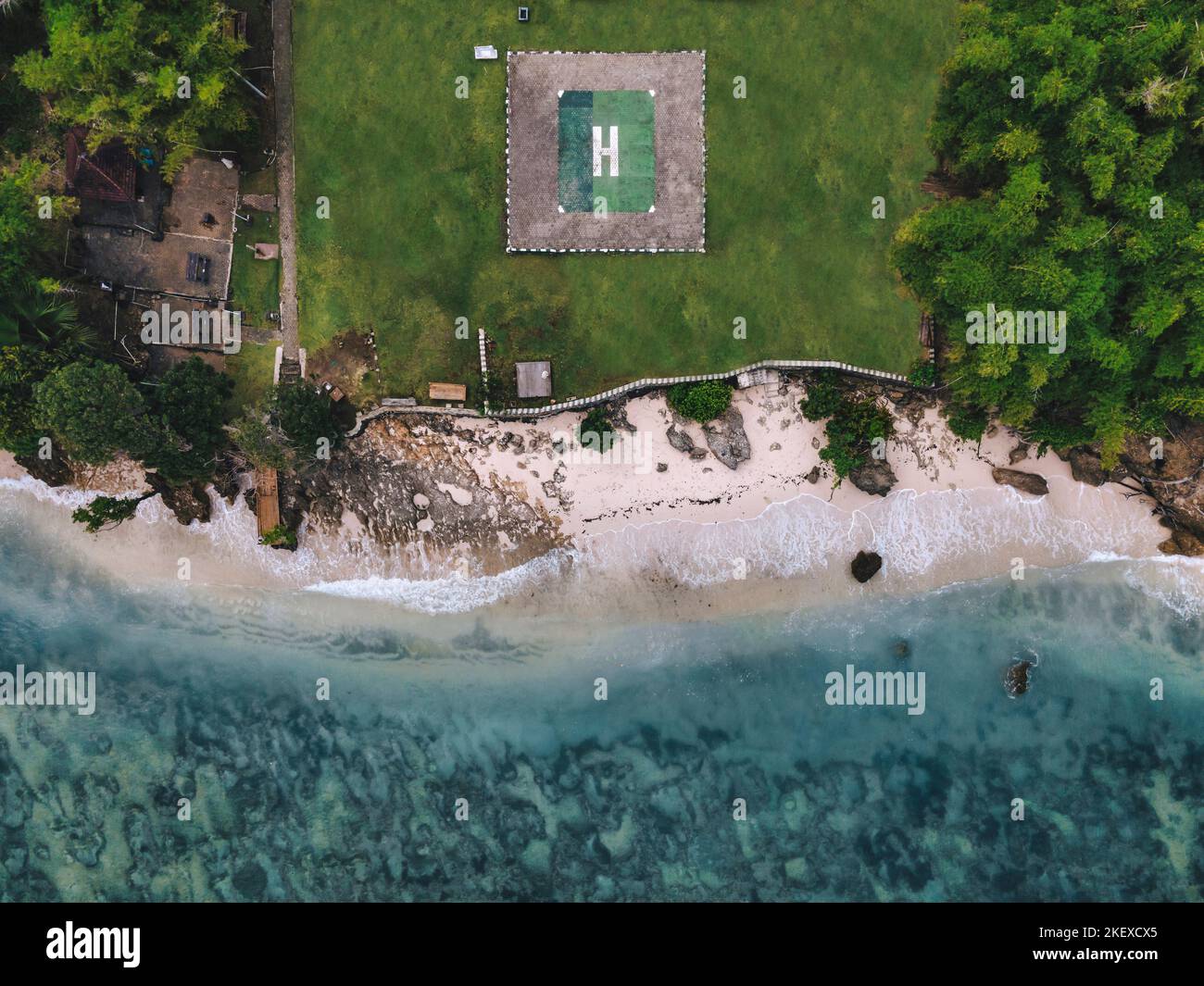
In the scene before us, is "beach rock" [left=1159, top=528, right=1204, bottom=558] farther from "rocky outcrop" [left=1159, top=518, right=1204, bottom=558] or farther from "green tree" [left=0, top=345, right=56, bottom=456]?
"green tree" [left=0, top=345, right=56, bottom=456]

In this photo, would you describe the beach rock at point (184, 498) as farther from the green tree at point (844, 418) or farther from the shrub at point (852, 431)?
the shrub at point (852, 431)

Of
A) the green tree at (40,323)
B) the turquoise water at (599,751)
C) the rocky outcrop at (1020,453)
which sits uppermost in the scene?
the green tree at (40,323)

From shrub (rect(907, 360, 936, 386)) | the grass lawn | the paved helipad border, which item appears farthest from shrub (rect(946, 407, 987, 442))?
the paved helipad border

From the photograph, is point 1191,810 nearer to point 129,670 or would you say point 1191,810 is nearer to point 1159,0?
point 1159,0

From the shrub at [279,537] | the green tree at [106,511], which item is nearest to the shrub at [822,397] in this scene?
the shrub at [279,537]

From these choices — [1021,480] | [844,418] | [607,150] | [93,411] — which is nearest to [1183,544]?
[1021,480]

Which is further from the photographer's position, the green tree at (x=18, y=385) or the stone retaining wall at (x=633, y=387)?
the stone retaining wall at (x=633, y=387)
